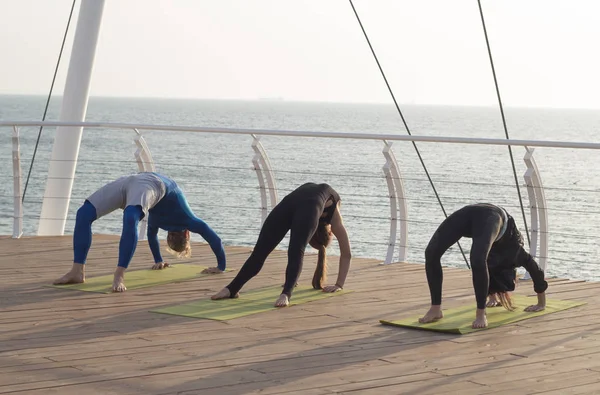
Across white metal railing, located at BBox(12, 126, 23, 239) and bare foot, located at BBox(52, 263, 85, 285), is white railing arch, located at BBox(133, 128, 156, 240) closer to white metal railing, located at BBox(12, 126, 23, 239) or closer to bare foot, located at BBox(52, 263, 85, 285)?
white metal railing, located at BBox(12, 126, 23, 239)

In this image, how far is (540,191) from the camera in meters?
6.39

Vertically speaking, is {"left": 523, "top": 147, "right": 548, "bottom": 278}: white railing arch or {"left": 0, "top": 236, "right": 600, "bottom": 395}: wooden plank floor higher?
{"left": 523, "top": 147, "right": 548, "bottom": 278}: white railing arch

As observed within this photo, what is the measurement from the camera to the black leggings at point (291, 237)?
5.45 metres

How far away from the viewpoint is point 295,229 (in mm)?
5484

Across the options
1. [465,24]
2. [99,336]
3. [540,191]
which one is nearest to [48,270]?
[99,336]

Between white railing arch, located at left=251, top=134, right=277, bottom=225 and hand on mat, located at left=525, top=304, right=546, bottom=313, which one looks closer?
hand on mat, located at left=525, top=304, right=546, bottom=313

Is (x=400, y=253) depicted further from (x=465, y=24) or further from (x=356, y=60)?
(x=356, y=60)

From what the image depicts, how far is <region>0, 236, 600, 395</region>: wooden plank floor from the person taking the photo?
3691mm

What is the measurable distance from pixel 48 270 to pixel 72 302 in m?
1.17

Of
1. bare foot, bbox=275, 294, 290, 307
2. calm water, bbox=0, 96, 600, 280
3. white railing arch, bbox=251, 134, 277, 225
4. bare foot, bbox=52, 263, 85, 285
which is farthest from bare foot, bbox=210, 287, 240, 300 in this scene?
calm water, bbox=0, 96, 600, 280

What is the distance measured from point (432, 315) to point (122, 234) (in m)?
1.81

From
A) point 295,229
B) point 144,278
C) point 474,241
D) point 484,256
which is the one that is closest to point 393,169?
point 295,229

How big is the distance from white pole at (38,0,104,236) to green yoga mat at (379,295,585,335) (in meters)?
3.89

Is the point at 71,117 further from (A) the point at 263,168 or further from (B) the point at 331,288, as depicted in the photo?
(B) the point at 331,288
